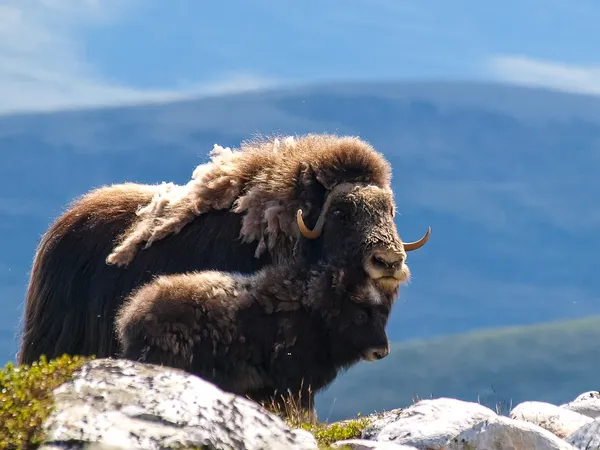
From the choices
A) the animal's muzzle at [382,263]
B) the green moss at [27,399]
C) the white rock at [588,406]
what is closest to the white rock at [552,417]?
the white rock at [588,406]

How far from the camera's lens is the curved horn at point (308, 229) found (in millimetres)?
5691

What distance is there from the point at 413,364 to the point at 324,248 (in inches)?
1316

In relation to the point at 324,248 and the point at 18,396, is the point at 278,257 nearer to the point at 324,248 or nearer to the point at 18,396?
the point at 324,248

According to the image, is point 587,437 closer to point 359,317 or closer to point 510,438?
point 510,438

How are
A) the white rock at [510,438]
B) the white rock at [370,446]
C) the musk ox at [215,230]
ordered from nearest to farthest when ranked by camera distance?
the white rock at [370,446] → the white rock at [510,438] → the musk ox at [215,230]

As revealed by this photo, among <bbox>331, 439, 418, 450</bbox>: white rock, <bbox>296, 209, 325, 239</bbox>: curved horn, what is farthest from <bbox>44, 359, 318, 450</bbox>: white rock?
<bbox>296, 209, 325, 239</bbox>: curved horn

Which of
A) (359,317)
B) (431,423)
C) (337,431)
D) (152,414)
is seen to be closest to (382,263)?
(359,317)

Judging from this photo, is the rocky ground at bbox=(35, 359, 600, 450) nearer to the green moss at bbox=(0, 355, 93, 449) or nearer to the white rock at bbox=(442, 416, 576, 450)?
the green moss at bbox=(0, 355, 93, 449)

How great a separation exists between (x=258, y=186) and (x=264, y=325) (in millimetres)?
1023

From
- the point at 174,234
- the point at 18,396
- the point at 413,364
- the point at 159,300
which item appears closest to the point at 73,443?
the point at 18,396

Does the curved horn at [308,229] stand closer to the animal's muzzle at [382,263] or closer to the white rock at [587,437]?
the animal's muzzle at [382,263]

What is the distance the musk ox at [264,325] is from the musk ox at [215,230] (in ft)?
0.64

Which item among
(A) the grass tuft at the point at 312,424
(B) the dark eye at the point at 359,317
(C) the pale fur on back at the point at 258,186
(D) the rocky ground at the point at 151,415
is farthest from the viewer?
(C) the pale fur on back at the point at 258,186

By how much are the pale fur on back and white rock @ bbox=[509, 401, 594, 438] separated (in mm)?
1404
